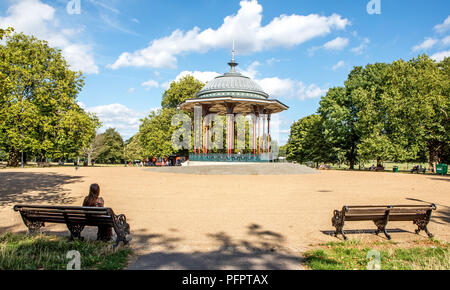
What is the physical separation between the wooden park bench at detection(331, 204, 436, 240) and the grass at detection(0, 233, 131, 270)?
463cm

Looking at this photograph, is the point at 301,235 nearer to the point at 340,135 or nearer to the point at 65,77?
the point at 340,135

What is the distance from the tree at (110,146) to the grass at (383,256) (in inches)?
3010

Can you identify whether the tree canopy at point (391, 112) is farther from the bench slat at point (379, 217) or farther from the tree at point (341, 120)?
the bench slat at point (379, 217)

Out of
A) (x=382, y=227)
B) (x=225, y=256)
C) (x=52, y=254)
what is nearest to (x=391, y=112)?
(x=382, y=227)

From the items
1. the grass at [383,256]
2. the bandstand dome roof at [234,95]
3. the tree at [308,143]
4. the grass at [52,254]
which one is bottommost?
the grass at [383,256]

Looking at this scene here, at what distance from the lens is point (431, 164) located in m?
37.4

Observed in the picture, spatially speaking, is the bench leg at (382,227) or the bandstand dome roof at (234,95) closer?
the bench leg at (382,227)

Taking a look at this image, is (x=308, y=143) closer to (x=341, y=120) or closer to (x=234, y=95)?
(x=341, y=120)

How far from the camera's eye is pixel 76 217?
17.8 ft

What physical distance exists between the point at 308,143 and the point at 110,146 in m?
59.9

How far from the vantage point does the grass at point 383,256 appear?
4.41 metres

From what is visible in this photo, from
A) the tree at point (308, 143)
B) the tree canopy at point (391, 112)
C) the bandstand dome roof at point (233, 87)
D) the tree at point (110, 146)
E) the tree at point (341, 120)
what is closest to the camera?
the tree canopy at point (391, 112)

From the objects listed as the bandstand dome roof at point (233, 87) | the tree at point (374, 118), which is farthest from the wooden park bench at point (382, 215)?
the tree at point (374, 118)
